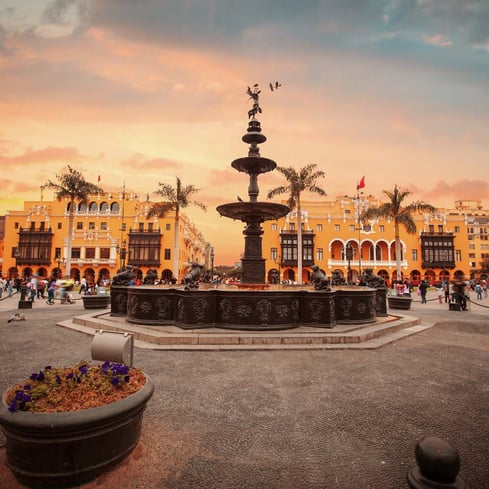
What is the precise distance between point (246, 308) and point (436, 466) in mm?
6938

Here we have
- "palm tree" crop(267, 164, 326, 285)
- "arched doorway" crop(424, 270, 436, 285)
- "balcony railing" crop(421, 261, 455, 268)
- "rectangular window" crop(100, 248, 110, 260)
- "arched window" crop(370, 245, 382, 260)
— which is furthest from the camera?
"arched doorway" crop(424, 270, 436, 285)

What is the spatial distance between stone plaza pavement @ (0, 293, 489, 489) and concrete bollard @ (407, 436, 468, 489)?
802mm

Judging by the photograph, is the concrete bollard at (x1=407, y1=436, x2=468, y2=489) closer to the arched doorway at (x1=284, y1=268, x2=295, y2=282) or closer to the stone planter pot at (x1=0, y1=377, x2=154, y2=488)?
the stone planter pot at (x1=0, y1=377, x2=154, y2=488)

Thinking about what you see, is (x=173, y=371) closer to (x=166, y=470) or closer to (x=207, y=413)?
(x=207, y=413)

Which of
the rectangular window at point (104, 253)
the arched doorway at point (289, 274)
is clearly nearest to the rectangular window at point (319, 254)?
the arched doorway at point (289, 274)

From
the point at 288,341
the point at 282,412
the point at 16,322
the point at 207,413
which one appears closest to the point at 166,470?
the point at 207,413

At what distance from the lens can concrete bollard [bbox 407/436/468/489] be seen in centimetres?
214

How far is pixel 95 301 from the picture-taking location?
1642cm

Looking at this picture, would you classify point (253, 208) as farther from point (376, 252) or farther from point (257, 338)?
point (376, 252)

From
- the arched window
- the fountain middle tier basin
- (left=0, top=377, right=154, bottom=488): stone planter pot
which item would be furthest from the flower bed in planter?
the arched window

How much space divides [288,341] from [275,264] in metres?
49.4

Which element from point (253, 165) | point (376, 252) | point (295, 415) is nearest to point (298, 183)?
point (253, 165)

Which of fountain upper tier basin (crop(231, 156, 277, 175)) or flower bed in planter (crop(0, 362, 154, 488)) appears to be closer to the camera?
flower bed in planter (crop(0, 362, 154, 488))

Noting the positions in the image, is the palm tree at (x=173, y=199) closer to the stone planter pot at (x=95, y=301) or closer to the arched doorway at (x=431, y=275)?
the stone planter pot at (x=95, y=301)
